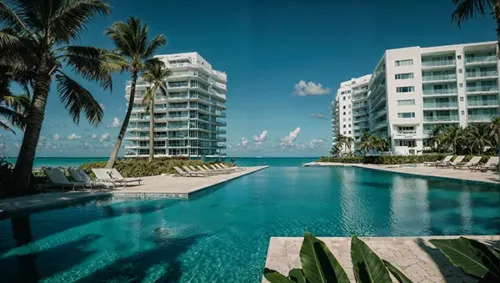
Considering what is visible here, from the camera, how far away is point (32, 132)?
40.4ft

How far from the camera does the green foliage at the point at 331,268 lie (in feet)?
7.19

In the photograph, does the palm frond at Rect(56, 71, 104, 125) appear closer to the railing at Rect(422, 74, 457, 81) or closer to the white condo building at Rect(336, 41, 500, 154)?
the white condo building at Rect(336, 41, 500, 154)

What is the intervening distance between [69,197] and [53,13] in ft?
25.1

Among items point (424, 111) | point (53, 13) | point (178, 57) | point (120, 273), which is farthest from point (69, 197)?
point (178, 57)

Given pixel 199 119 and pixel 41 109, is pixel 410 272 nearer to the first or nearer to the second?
pixel 41 109

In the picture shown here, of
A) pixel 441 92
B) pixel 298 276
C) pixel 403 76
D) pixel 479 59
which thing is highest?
pixel 479 59

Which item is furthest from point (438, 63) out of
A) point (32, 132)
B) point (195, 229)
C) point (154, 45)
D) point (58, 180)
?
point (32, 132)

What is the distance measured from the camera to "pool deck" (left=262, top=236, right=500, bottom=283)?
4.38m

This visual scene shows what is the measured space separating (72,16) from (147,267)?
37.6 feet

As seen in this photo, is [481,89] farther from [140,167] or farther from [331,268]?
[331,268]

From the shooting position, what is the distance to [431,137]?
4419cm

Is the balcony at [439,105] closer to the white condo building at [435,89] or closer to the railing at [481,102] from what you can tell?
the white condo building at [435,89]

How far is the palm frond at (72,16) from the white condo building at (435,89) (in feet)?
151

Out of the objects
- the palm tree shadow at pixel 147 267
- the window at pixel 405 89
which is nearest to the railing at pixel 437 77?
the window at pixel 405 89
